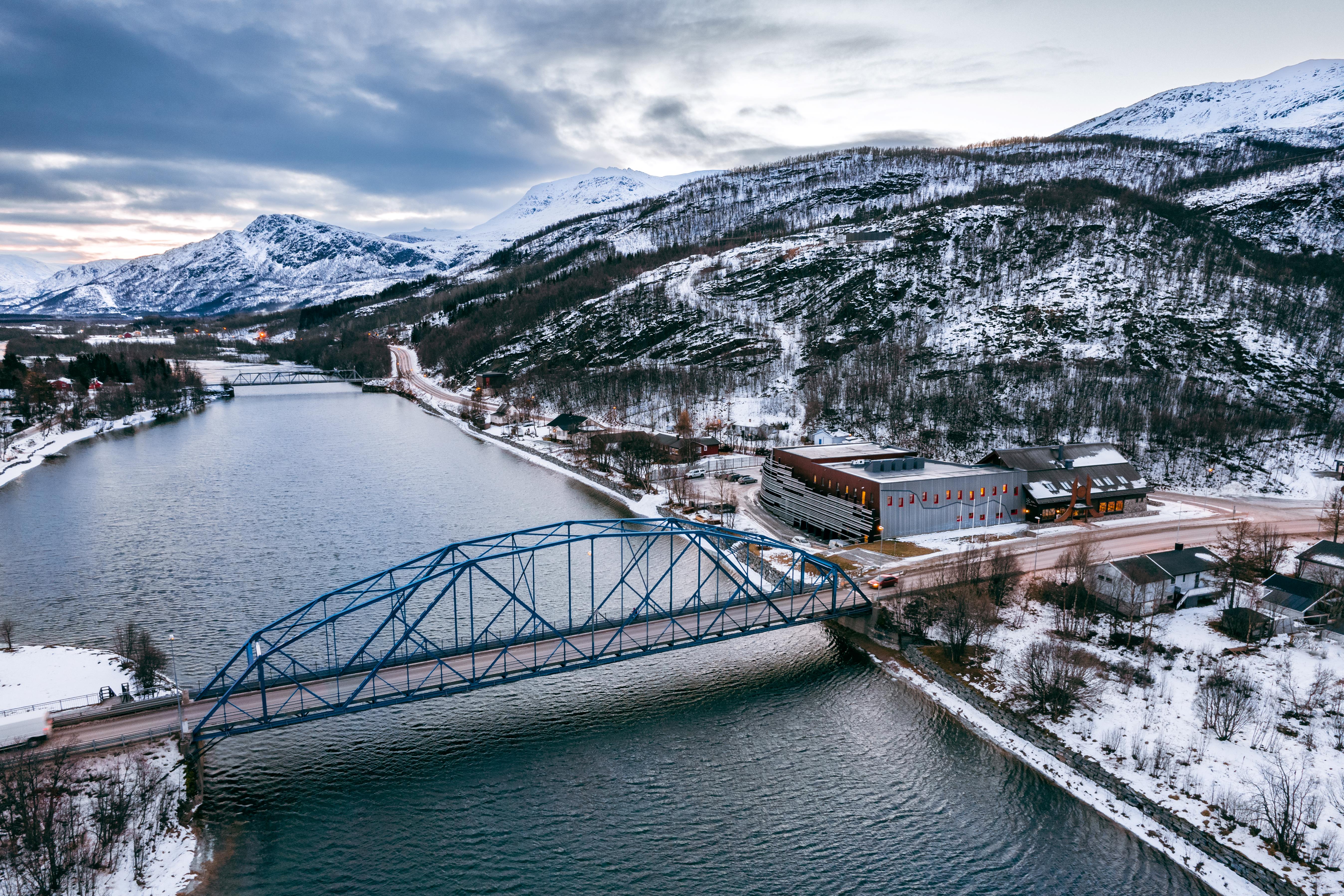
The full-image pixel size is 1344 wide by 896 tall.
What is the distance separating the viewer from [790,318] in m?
138

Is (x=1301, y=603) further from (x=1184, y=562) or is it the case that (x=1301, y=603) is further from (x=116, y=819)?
(x=116, y=819)

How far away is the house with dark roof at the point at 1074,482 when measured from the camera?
5612 cm

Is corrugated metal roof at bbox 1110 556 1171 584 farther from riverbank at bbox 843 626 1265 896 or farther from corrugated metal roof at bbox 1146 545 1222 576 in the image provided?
riverbank at bbox 843 626 1265 896

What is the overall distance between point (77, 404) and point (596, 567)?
10688 cm

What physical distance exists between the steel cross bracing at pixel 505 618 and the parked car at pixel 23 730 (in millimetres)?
4693

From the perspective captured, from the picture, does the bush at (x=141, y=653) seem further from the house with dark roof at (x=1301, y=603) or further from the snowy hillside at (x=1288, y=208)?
the snowy hillside at (x=1288, y=208)

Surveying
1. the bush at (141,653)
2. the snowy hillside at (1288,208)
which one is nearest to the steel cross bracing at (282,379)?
the bush at (141,653)

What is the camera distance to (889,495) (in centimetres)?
5088

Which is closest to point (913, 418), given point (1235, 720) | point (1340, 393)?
point (1340, 393)

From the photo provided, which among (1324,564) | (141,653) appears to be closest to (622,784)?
(141,653)

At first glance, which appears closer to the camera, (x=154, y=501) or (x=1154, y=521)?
(x=1154, y=521)

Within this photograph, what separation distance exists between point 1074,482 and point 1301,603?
74.2 feet

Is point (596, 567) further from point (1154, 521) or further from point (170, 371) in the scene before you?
point (170, 371)

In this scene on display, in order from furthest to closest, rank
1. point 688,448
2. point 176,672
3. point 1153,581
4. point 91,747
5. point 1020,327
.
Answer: point 1020,327, point 688,448, point 1153,581, point 176,672, point 91,747
